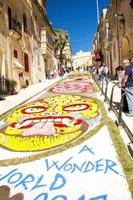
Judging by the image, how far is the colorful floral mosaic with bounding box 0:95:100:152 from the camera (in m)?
9.22

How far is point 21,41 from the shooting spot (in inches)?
1159

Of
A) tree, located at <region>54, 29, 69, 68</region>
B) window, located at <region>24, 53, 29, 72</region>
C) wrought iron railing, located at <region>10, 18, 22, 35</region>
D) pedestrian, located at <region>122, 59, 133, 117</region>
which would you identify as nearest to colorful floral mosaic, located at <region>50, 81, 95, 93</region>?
wrought iron railing, located at <region>10, 18, 22, 35</region>

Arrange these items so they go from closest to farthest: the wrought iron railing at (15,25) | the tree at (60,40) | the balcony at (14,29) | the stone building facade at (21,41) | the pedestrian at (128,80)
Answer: the pedestrian at (128,80) → the stone building facade at (21,41) → the balcony at (14,29) → the wrought iron railing at (15,25) → the tree at (60,40)

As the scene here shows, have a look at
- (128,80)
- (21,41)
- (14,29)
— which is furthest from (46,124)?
(21,41)

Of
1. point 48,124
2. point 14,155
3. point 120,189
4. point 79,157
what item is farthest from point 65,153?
point 48,124

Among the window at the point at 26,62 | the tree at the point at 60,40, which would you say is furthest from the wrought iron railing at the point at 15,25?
the tree at the point at 60,40

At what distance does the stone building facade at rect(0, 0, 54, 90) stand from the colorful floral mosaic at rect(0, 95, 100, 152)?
32.1ft

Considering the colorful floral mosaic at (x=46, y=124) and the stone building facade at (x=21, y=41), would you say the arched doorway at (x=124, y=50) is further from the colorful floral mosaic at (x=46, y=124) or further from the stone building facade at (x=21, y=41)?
the colorful floral mosaic at (x=46, y=124)

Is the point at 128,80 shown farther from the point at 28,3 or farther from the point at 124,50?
the point at 28,3

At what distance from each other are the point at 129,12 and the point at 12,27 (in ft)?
31.8

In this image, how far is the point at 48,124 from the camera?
37.2 ft

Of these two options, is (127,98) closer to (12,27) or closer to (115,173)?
(115,173)

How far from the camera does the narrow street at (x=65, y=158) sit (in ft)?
19.4

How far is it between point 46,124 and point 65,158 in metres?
3.88
